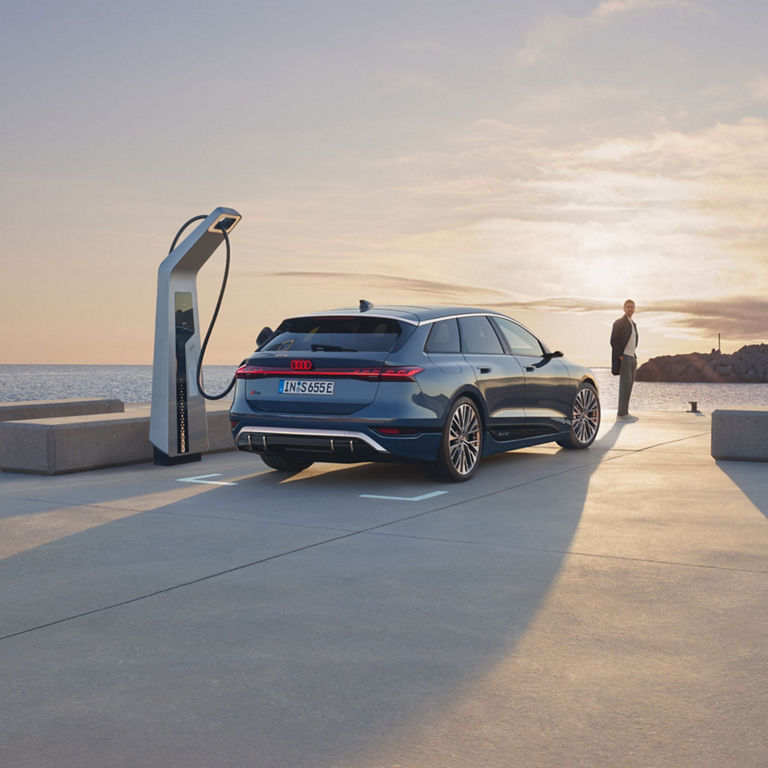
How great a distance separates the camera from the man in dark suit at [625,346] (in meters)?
16.8

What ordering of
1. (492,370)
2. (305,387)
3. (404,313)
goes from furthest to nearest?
(492,370) < (404,313) < (305,387)

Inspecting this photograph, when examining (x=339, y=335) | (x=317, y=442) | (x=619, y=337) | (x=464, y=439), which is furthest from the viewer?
(x=619, y=337)

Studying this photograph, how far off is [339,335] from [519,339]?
8.61 ft

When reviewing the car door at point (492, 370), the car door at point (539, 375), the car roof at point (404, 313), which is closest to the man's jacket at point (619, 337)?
the car door at point (539, 375)

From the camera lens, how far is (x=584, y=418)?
11438 millimetres

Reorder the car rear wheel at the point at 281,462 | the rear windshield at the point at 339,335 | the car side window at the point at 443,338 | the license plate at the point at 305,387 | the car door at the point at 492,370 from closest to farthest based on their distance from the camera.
→ the license plate at the point at 305,387, the rear windshield at the point at 339,335, the car side window at the point at 443,338, the car door at the point at 492,370, the car rear wheel at the point at 281,462

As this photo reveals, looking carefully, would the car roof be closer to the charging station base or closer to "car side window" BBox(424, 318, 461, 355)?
"car side window" BBox(424, 318, 461, 355)

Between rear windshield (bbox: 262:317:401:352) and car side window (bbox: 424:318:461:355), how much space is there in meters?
0.38

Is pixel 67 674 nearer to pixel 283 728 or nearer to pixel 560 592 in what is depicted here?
pixel 283 728

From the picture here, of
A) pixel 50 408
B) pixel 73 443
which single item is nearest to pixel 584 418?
pixel 73 443

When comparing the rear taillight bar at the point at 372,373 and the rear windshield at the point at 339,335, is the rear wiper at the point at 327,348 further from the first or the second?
the rear taillight bar at the point at 372,373

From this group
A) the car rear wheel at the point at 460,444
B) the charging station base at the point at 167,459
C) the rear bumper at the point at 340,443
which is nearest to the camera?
the rear bumper at the point at 340,443

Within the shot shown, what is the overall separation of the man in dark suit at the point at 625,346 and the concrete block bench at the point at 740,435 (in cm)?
626

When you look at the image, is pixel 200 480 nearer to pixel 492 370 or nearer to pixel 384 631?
pixel 492 370
